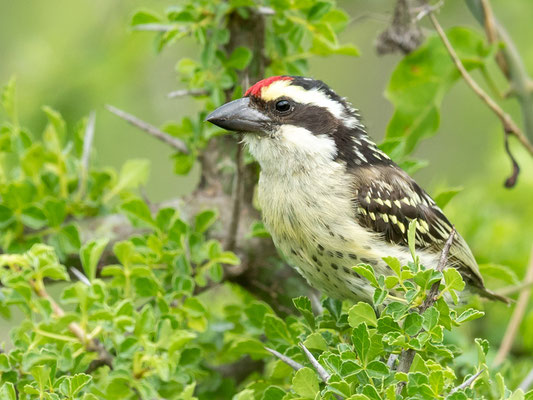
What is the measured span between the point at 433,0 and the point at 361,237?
76.0 inches

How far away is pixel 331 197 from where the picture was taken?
382 centimetres

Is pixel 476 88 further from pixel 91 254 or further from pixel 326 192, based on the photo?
pixel 91 254

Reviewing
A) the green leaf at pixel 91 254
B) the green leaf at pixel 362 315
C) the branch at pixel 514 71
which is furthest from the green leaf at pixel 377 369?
the branch at pixel 514 71

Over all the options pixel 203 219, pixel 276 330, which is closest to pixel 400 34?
pixel 203 219

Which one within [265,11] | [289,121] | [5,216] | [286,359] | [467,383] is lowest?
[5,216]

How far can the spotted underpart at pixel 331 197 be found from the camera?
3.71 m

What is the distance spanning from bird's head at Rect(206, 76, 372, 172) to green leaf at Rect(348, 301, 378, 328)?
1385 mm

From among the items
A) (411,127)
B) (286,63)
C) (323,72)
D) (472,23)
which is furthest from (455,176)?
Answer: (286,63)

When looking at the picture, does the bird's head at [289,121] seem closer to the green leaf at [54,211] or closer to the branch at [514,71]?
the green leaf at [54,211]

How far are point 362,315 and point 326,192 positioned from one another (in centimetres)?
126

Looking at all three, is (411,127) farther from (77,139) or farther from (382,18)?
(77,139)

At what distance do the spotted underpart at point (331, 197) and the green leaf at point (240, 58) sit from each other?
0.59ft

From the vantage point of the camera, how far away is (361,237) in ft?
12.1

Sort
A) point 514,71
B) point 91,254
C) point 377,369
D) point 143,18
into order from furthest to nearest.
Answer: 1. point 514,71
2. point 143,18
3. point 91,254
4. point 377,369
